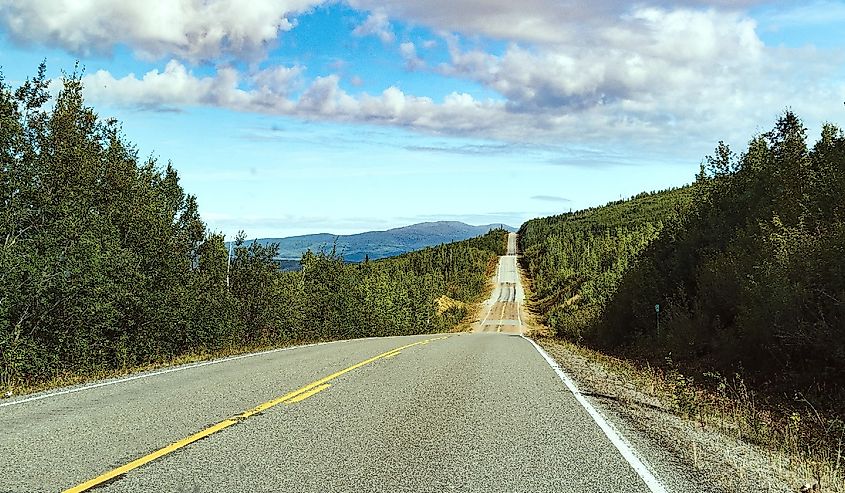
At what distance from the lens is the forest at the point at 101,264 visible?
1752 cm

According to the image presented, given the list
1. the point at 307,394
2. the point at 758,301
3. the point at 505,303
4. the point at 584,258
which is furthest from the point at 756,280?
the point at 584,258

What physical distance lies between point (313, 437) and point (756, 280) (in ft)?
45.7

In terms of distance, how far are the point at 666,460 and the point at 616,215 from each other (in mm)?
163431

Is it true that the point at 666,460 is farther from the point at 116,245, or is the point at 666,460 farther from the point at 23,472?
the point at 116,245

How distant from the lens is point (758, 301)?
15.6 metres

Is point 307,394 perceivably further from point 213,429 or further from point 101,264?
point 101,264

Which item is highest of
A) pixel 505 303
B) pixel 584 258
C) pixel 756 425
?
pixel 584 258

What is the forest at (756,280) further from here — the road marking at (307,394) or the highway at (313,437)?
the road marking at (307,394)

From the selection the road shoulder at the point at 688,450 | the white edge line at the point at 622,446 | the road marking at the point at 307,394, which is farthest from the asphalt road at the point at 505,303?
the white edge line at the point at 622,446

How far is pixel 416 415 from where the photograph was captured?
8953mm

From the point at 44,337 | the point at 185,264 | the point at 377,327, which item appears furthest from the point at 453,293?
the point at 44,337

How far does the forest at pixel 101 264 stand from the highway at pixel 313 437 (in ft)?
16.0

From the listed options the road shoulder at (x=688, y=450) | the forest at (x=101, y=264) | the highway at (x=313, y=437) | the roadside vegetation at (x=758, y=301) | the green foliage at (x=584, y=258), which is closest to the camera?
the highway at (x=313, y=437)

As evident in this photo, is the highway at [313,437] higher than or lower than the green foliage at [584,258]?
lower
